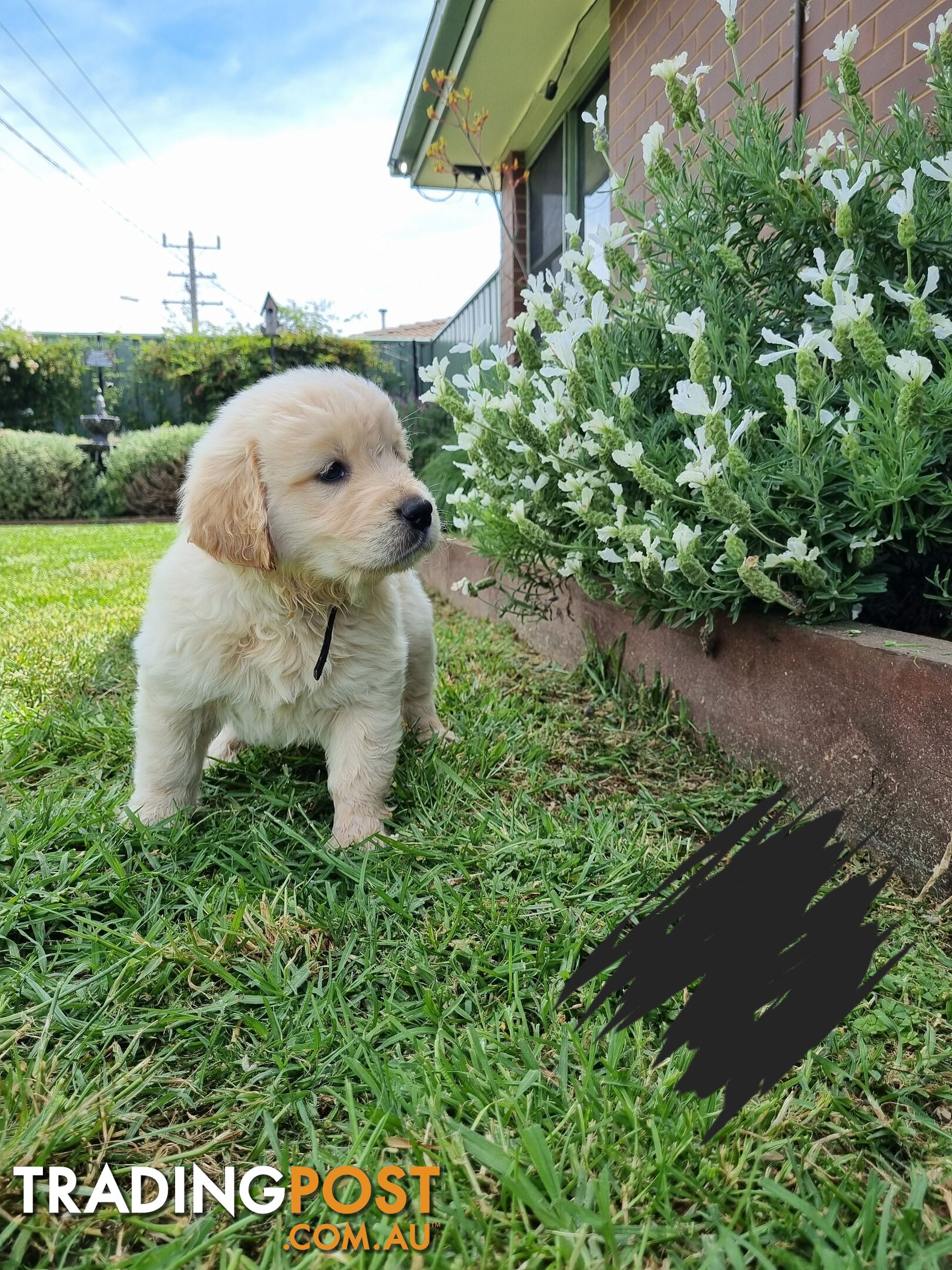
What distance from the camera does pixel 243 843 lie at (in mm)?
1996

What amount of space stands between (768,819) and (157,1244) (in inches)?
60.9

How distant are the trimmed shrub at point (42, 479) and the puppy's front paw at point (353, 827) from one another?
13960 mm

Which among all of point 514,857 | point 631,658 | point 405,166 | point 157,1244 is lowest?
point 157,1244

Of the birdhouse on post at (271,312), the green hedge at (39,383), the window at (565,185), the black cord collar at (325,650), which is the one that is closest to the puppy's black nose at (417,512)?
the black cord collar at (325,650)

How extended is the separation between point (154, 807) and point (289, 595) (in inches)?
24.7

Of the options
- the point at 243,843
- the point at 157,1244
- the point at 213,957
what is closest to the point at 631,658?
the point at 243,843

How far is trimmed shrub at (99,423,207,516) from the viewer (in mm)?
14164

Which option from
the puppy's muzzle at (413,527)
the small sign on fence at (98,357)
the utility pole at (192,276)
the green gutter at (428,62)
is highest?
the utility pole at (192,276)

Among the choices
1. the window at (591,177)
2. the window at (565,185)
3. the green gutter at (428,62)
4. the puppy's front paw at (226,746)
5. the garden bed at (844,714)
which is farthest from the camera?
the window at (565,185)

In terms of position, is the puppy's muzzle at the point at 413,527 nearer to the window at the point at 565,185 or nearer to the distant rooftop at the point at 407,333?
the window at the point at 565,185

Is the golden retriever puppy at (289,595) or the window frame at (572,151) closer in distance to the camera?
the golden retriever puppy at (289,595)

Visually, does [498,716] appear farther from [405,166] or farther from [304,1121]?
[405,166]

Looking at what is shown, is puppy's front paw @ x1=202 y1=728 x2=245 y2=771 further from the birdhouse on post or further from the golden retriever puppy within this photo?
the birdhouse on post

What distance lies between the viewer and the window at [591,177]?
21.4ft
